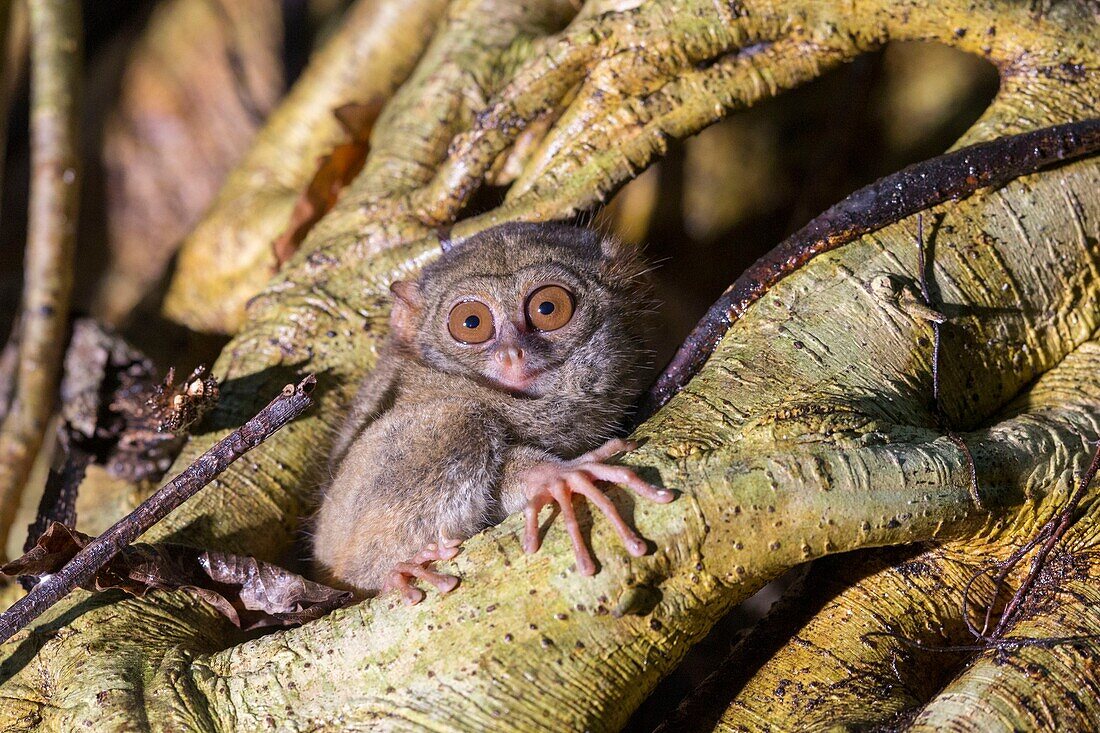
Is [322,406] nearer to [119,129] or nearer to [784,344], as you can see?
[784,344]

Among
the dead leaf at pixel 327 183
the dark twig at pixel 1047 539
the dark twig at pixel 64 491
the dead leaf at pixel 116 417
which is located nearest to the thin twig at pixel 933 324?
the dark twig at pixel 1047 539

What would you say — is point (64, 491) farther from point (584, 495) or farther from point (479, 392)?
point (584, 495)

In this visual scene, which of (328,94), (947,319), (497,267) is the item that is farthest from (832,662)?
(328,94)

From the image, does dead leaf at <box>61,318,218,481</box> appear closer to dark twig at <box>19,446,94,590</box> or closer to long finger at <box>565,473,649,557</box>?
dark twig at <box>19,446,94,590</box>

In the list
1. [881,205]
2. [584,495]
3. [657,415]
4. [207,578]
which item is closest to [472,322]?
[657,415]

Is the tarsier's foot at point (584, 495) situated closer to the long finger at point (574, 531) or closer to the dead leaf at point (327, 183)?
the long finger at point (574, 531)

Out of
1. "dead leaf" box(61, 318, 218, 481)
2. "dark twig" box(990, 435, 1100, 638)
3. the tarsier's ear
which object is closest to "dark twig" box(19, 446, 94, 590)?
"dead leaf" box(61, 318, 218, 481)
